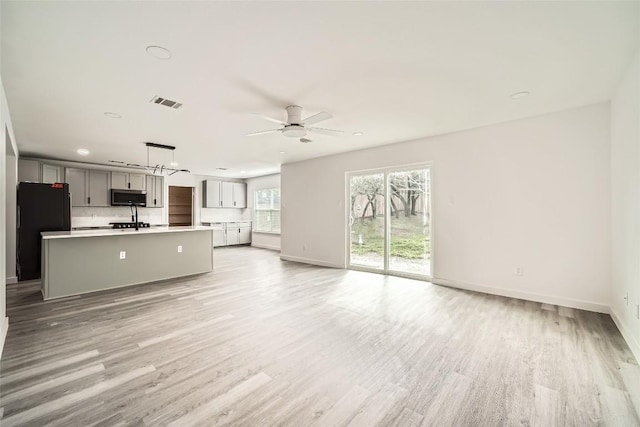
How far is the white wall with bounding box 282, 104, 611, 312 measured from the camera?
11.2 ft

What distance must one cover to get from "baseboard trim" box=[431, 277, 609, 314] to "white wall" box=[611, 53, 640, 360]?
0.21 metres

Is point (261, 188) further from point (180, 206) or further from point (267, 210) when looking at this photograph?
point (180, 206)

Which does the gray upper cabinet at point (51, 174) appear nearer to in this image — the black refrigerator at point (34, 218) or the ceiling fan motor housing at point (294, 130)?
the black refrigerator at point (34, 218)

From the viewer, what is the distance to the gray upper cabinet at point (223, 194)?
30.7 feet

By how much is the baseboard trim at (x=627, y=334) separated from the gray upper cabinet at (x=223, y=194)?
376 inches

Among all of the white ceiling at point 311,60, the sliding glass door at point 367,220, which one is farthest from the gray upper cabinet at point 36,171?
the sliding glass door at point 367,220

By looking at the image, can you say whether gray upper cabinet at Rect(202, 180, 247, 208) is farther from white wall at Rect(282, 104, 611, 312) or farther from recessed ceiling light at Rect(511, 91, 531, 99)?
recessed ceiling light at Rect(511, 91, 531, 99)

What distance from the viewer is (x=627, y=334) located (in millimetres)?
2615

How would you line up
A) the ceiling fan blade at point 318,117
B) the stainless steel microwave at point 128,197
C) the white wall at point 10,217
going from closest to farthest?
the ceiling fan blade at point 318,117 < the white wall at point 10,217 < the stainless steel microwave at point 128,197

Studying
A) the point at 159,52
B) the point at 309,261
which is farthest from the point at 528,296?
the point at 159,52

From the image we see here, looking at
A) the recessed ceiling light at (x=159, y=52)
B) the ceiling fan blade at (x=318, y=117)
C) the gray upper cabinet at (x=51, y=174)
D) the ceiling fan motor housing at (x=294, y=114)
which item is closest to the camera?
the recessed ceiling light at (x=159, y=52)

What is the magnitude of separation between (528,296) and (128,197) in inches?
365

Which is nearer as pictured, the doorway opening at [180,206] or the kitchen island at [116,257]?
the kitchen island at [116,257]

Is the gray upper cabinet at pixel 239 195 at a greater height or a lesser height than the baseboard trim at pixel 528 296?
greater
